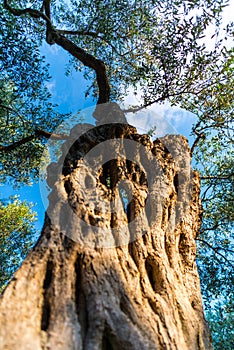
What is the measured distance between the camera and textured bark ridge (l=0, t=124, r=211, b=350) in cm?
355

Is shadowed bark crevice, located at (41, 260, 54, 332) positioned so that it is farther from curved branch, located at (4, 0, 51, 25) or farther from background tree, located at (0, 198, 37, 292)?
background tree, located at (0, 198, 37, 292)

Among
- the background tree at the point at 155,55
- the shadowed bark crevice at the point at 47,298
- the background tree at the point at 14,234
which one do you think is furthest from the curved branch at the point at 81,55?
the background tree at the point at 14,234

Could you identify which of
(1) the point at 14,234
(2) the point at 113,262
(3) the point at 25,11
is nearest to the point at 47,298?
(2) the point at 113,262

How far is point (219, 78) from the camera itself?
405 inches

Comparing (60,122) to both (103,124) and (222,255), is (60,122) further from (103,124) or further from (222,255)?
(222,255)

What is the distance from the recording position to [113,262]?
14.6 feet

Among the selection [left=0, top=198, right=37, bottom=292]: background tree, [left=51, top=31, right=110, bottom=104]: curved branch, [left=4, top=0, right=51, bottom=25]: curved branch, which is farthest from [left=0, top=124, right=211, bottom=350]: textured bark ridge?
Answer: [left=0, top=198, right=37, bottom=292]: background tree

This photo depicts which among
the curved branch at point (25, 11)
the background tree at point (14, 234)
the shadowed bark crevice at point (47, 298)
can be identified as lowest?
the shadowed bark crevice at point (47, 298)

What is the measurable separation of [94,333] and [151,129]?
28.9ft

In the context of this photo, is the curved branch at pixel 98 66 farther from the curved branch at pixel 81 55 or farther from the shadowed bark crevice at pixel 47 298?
the shadowed bark crevice at pixel 47 298

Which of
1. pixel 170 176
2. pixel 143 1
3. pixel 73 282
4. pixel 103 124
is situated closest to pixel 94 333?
pixel 73 282

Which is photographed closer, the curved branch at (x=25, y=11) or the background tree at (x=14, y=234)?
the curved branch at (x=25, y=11)

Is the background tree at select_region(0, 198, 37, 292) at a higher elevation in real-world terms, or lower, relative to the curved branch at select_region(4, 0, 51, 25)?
lower

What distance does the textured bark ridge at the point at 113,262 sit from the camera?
3555 millimetres
